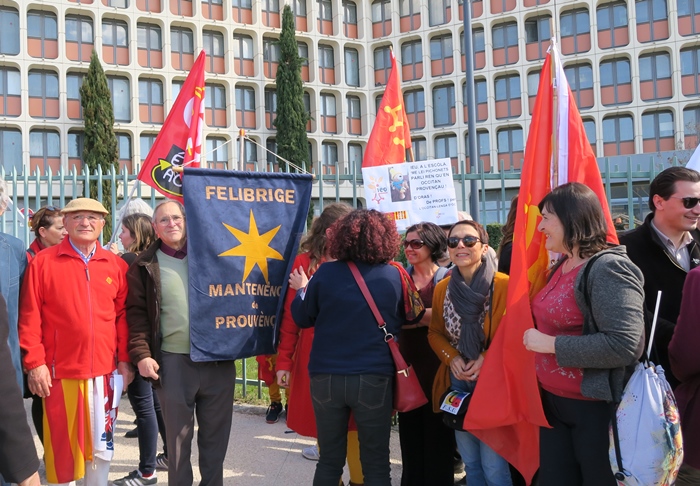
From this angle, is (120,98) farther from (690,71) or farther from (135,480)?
(135,480)

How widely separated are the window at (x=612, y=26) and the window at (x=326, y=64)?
44.0ft

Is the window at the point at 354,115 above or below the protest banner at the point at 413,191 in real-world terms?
above

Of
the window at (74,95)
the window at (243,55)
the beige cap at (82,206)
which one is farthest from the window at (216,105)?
the beige cap at (82,206)

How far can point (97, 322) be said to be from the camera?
155 inches

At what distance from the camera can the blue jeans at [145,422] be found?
4672mm

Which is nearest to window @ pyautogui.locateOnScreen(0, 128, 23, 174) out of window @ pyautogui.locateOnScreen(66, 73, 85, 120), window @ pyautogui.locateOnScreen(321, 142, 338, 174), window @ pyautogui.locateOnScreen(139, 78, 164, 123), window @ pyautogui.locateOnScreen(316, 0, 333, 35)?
window @ pyautogui.locateOnScreen(66, 73, 85, 120)

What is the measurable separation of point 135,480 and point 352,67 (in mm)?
33274

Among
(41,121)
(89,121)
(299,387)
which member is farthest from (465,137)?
(299,387)

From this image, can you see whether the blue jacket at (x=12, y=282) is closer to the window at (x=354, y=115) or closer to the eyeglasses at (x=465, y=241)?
the eyeglasses at (x=465, y=241)

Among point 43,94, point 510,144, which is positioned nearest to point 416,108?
point 510,144

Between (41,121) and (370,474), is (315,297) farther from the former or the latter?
(41,121)

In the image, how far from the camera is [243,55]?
33344 millimetres

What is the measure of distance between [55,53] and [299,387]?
29761 millimetres

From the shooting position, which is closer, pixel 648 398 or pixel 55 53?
pixel 648 398
